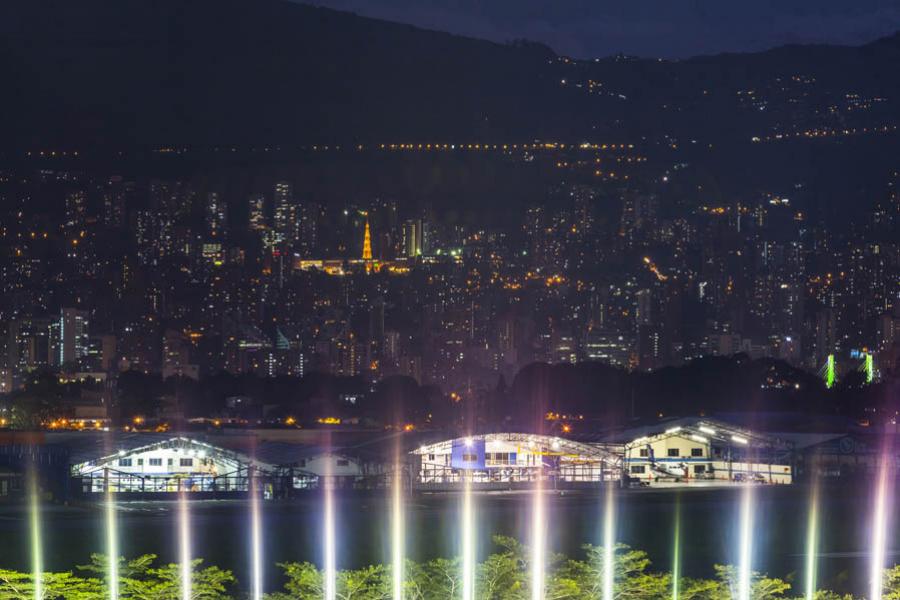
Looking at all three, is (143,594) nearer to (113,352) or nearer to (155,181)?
(113,352)

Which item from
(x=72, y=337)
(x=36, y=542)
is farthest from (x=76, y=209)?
(x=36, y=542)

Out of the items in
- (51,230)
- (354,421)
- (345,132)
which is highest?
(345,132)

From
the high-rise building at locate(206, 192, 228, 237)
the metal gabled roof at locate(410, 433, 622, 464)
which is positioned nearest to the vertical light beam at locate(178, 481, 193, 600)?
the metal gabled roof at locate(410, 433, 622, 464)

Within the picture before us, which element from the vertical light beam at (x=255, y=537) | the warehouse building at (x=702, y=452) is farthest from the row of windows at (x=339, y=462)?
the warehouse building at (x=702, y=452)

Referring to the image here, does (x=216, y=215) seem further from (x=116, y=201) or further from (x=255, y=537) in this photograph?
(x=255, y=537)

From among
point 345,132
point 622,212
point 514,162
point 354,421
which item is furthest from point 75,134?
point 354,421
